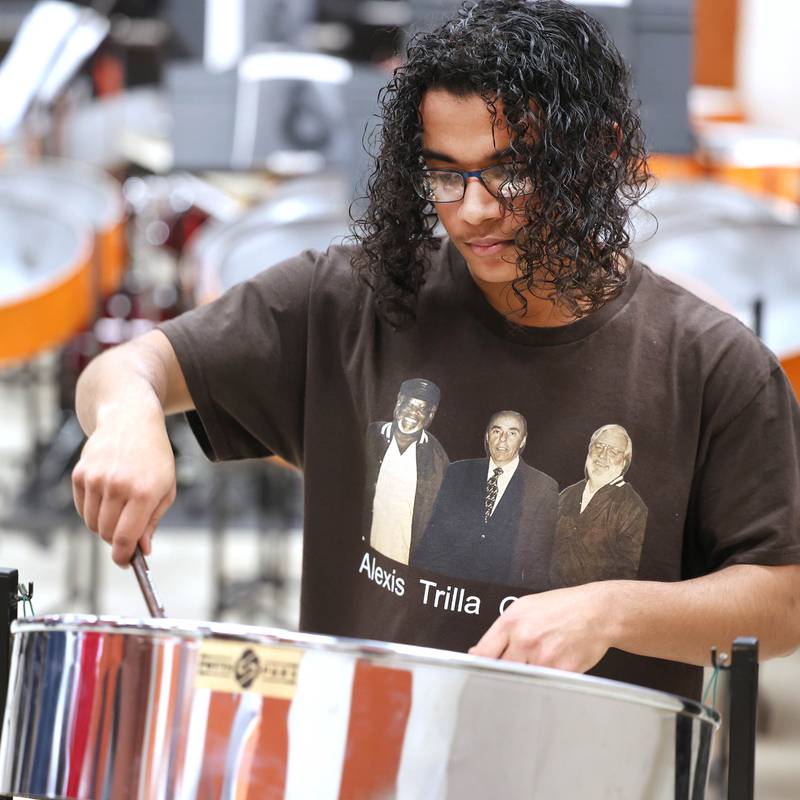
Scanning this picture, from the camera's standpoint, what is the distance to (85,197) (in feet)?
14.8

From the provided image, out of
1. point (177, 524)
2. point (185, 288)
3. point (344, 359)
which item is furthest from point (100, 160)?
point (344, 359)

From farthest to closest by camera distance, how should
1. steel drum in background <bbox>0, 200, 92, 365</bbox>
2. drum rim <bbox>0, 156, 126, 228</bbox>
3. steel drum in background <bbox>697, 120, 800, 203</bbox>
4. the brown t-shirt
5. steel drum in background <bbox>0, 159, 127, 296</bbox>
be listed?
1. steel drum in background <bbox>697, 120, 800, 203</bbox>
2. drum rim <bbox>0, 156, 126, 228</bbox>
3. steel drum in background <bbox>0, 159, 127, 296</bbox>
4. steel drum in background <bbox>0, 200, 92, 365</bbox>
5. the brown t-shirt

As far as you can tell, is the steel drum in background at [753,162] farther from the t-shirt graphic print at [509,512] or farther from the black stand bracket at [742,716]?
the black stand bracket at [742,716]

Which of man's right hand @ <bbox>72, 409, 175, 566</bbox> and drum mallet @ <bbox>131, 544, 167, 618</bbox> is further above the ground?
man's right hand @ <bbox>72, 409, 175, 566</bbox>

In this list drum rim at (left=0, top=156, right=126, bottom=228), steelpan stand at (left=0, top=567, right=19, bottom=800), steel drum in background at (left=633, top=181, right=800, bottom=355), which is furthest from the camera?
drum rim at (left=0, top=156, right=126, bottom=228)

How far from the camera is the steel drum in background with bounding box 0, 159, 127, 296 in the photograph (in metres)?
3.86

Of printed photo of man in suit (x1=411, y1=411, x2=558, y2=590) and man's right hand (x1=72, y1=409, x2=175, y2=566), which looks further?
printed photo of man in suit (x1=411, y1=411, x2=558, y2=590)

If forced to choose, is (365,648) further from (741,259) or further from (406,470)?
(741,259)

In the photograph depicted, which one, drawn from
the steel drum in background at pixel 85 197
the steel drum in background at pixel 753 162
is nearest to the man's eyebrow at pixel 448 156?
the steel drum in background at pixel 85 197

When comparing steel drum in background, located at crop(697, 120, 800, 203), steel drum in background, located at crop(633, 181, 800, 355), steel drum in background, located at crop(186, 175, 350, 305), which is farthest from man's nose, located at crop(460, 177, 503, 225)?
steel drum in background, located at crop(697, 120, 800, 203)

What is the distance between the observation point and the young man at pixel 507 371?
3.48 feet

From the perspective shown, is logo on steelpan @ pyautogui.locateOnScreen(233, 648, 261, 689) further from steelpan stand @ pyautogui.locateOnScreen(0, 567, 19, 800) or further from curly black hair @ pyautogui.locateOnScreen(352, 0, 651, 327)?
curly black hair @ pyautogui.locateOnScreen(352, 0, 651, 327)

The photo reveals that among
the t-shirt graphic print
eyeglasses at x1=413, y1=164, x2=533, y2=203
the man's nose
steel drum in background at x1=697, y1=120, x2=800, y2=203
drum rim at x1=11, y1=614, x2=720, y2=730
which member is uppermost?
steel drum in background at x1=697, y1=120, x2=800, y2=203

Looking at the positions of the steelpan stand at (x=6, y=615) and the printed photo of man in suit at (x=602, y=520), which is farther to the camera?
the printed photo of man in suit at (x=602, y=520)
